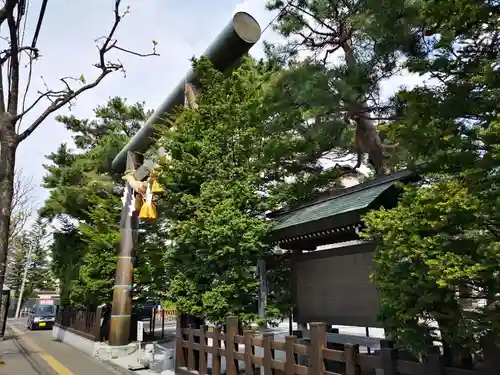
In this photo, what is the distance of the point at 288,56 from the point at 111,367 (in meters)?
9.67

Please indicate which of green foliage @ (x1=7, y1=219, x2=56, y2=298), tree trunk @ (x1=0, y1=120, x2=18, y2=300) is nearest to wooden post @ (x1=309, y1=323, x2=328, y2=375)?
tree trunk @ (x1=0, y1=120, x2=18, y2=300)

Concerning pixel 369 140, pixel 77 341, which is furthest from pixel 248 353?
pixel 77 341

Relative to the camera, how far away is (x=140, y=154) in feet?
47.5

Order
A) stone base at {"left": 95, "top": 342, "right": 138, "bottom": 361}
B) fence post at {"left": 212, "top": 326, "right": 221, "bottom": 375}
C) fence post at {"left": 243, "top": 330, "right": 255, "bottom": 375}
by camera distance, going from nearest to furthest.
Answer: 1. fence post at {"left": 243, "top": 330, "right": 255, "bottom": 375}
2. fence post at {"left": 212, "top": 326, "right": 221, "bottom": 375}
3. stone base at {"left": 95, "top": 342, "right": 138, "bottom": 361}

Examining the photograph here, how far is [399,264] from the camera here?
383 cm

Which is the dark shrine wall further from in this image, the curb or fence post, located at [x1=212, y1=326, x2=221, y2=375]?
the curb

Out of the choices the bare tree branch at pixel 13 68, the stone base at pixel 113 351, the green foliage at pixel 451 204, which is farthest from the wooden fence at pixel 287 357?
the bare tree branch at pixel 13 68

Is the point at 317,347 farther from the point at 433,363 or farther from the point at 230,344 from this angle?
the point at 230,344

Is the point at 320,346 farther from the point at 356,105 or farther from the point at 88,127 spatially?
the point at 88,127

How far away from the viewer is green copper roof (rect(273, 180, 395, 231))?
19.2 feet

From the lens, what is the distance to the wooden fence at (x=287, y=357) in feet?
13.2

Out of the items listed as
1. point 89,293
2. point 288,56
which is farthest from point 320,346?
point 89,293

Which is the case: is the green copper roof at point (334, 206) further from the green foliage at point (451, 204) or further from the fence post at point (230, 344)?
the fence post at point (230, 344)

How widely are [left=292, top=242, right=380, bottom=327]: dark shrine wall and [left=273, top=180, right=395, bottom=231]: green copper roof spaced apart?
Result: 0.63 metres
